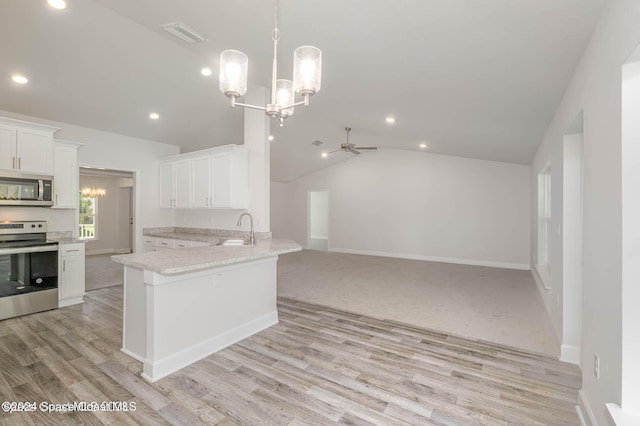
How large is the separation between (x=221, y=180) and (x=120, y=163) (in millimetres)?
2207

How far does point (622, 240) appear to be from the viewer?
135cm

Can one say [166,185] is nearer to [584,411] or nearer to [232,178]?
[232,178]

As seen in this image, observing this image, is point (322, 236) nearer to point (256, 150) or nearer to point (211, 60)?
point (256, 150)

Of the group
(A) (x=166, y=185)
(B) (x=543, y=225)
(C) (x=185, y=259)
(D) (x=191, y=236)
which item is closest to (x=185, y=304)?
(C) (x=185, y=259)

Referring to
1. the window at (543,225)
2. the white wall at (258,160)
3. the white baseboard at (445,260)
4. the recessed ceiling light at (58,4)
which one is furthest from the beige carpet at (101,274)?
the window at (543,225)

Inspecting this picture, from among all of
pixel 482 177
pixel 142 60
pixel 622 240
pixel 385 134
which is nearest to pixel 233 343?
pixel 622 240

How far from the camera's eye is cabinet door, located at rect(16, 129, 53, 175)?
373cm

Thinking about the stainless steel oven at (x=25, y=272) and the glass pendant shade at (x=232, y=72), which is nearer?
the glass pendant shade at (x=232, y=72)

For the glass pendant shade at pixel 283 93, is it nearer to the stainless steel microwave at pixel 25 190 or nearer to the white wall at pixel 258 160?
the white wall at pixel 258 160

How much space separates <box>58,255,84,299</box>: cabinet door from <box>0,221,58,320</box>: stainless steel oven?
0.08 m

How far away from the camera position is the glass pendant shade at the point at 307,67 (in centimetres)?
188

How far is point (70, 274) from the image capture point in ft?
13.2

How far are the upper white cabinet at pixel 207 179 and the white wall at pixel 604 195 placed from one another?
3.90 meters

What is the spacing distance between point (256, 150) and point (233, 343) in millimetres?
2672
